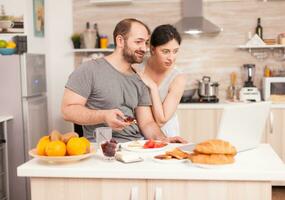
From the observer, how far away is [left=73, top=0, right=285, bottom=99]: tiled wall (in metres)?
5.06

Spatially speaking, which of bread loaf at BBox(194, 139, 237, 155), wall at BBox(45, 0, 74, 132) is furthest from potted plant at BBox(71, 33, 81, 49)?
bread loaf at BBox(194, 139, 237, 155)

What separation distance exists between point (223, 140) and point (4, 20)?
11.0ft

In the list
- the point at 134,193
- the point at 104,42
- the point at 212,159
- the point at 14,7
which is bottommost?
the point at 134,193

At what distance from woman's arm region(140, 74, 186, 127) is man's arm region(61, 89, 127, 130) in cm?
50

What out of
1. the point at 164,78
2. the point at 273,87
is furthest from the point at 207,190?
the point at 273,87

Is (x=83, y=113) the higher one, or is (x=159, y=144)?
(x=83, y=113)

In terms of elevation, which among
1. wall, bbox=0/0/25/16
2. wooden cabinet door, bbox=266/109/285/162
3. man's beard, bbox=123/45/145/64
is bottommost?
wooden cabinet door, bbox=266/109/285/162

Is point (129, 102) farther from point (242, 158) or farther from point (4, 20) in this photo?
point (4, 20)

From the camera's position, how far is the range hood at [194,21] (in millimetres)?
4875

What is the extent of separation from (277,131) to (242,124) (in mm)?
2789

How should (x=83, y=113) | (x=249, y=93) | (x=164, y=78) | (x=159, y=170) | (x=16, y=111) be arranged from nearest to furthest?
(x=159, y=170)
(x=83, y=113)
(x=164, y=78)
(x=16, y=111)
(x=249, y=93)

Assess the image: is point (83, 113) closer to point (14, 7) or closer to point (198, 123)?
point (198, 123)

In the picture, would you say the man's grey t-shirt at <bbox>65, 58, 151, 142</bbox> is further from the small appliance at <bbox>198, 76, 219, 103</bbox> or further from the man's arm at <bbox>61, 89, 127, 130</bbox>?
the small appliance at <bbox>198, 76, 219, 103</bbox>

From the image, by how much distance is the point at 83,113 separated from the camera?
240 centimetres
